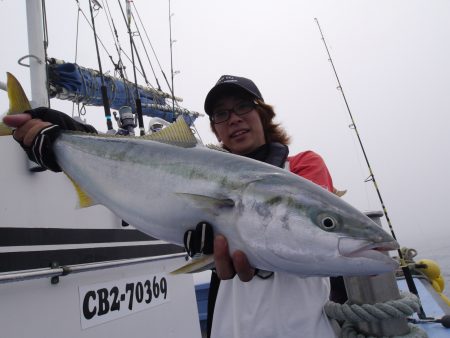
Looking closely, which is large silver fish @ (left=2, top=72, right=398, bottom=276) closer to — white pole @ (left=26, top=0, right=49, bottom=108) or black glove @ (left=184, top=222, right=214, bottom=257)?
black glove @ (left=184, top=222, right=214, bottom=257)

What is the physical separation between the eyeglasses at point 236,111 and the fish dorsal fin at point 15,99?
4.40 feet

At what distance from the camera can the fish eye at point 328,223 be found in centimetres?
140

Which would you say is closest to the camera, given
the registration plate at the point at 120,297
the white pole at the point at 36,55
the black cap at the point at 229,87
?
the black cap at the point at 229,87

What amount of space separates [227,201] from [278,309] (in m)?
0.80

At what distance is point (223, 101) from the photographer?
8.43 feet

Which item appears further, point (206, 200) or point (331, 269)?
point (206, 200)

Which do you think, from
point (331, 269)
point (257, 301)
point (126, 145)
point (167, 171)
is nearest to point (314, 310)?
point (257, 301)

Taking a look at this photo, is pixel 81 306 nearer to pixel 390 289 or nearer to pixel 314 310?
pixel 314 310

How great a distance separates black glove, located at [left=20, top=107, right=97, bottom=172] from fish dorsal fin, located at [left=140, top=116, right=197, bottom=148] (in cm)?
62

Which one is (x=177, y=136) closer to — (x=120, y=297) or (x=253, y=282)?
(x=253, y=282)

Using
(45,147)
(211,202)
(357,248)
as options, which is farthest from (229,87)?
(357,248)

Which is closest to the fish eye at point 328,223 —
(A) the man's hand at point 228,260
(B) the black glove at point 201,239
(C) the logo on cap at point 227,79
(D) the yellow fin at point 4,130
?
(A) the man's hand at point 228,260

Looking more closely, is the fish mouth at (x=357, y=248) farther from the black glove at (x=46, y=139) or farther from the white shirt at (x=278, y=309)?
the black glove at (x=46, y=139)

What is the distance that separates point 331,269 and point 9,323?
7.14ft
